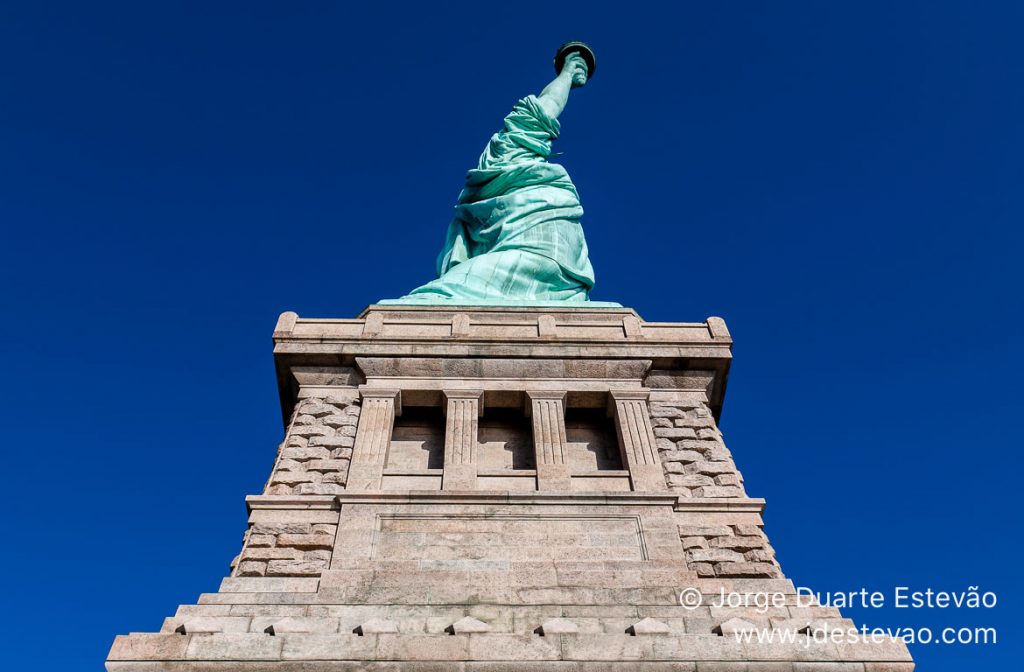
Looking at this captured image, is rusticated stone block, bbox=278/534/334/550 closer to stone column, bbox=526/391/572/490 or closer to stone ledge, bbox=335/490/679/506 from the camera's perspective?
stone ledge, bbox=335/490/679/506

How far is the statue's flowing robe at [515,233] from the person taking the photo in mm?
18469

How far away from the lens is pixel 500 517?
11.4 meters

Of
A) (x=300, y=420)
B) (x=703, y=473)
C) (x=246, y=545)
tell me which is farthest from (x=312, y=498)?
(x=703, y=473)

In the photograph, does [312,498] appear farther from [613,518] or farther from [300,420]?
[613,518]

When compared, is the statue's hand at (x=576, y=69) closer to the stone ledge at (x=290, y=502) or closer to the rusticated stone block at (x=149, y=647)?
the stone ledge at (x=290, y=502)

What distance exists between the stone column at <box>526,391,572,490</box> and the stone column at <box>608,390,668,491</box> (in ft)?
2.72

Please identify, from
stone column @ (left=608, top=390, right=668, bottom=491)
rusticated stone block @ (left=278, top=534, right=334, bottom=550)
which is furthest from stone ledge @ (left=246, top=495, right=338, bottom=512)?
stone column @ (left=608, top=390, right=668, bottom=491)

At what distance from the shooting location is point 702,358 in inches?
566

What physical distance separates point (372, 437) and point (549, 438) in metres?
2.46

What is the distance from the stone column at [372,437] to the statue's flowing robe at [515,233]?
3466 mm

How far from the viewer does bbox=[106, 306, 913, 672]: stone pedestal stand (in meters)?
9.12

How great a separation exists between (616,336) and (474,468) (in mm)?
3695

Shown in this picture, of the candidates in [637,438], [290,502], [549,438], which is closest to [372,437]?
[290,502]

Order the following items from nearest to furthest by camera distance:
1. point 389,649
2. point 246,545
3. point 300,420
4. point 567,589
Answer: point 389,649
point 567,589
point 246,545
point 300,420
